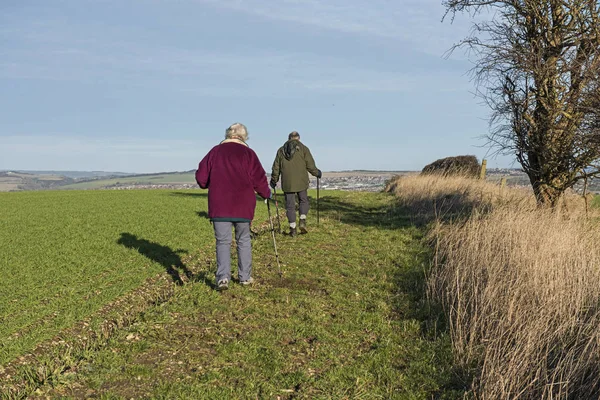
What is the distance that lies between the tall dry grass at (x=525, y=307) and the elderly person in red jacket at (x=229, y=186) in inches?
122

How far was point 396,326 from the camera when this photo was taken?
6.16m

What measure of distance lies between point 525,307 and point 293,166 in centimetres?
799

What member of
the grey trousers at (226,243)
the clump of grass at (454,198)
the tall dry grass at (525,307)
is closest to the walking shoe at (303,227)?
the clump of grass at (454,198)

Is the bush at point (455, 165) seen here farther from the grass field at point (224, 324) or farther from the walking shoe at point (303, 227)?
the grass field at point (224, 324)

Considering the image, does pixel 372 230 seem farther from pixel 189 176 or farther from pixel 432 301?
pixel 189 176

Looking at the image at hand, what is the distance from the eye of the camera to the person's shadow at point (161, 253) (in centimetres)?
909

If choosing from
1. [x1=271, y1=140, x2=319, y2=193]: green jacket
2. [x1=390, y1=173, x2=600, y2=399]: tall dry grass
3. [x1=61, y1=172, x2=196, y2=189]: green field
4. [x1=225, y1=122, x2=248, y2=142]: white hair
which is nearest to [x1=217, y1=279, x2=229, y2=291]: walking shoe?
[x1=225, y1=122, x2=248, y2=142]: white hair

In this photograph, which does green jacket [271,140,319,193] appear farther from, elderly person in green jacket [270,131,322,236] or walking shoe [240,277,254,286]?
walking shoe [240,277,254,286]

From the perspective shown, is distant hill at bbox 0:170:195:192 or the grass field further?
distant hill at bbox 0:170:195:192

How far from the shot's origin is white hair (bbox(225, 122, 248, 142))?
771cm

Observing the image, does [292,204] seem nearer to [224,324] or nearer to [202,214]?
[202,214]

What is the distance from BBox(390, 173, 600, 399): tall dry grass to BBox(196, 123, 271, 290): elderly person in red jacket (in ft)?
10.2

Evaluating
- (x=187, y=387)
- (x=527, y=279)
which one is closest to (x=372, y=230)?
(x=527, y=279)

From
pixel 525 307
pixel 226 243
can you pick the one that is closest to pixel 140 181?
pixel 226 243
